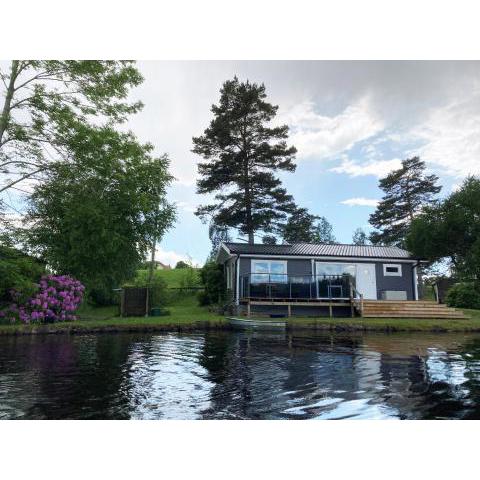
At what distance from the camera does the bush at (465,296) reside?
64.0 ft

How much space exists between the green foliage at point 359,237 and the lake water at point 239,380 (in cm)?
3619

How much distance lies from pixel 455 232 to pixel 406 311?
8064 millimetres

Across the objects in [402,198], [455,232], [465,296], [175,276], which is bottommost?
[465,296]

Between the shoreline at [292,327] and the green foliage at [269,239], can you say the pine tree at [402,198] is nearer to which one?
the green foliage at [269,239]

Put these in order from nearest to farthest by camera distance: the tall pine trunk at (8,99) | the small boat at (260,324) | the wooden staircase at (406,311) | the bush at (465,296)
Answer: the tall pine trunk at (8,99) < the small boat at (260,324) < the wooden staircase at (406,311) < the bush at (465,296)

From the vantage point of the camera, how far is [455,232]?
70.9ft

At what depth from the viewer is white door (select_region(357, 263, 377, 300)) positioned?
19.8 m

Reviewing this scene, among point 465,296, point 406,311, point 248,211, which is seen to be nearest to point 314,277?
point 406,311

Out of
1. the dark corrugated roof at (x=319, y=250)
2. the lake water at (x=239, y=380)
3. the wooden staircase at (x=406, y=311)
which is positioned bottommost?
the lake water at (x=239, y=380)

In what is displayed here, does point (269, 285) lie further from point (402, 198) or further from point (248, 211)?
point (402, 198)

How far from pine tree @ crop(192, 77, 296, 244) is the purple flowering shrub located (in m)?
13.4

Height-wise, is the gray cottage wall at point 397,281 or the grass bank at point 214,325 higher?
the gray cottage wall at point 397,281

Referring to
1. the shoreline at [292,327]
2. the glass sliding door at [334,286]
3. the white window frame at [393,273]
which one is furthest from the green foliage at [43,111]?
the white window frame at [393,273]
